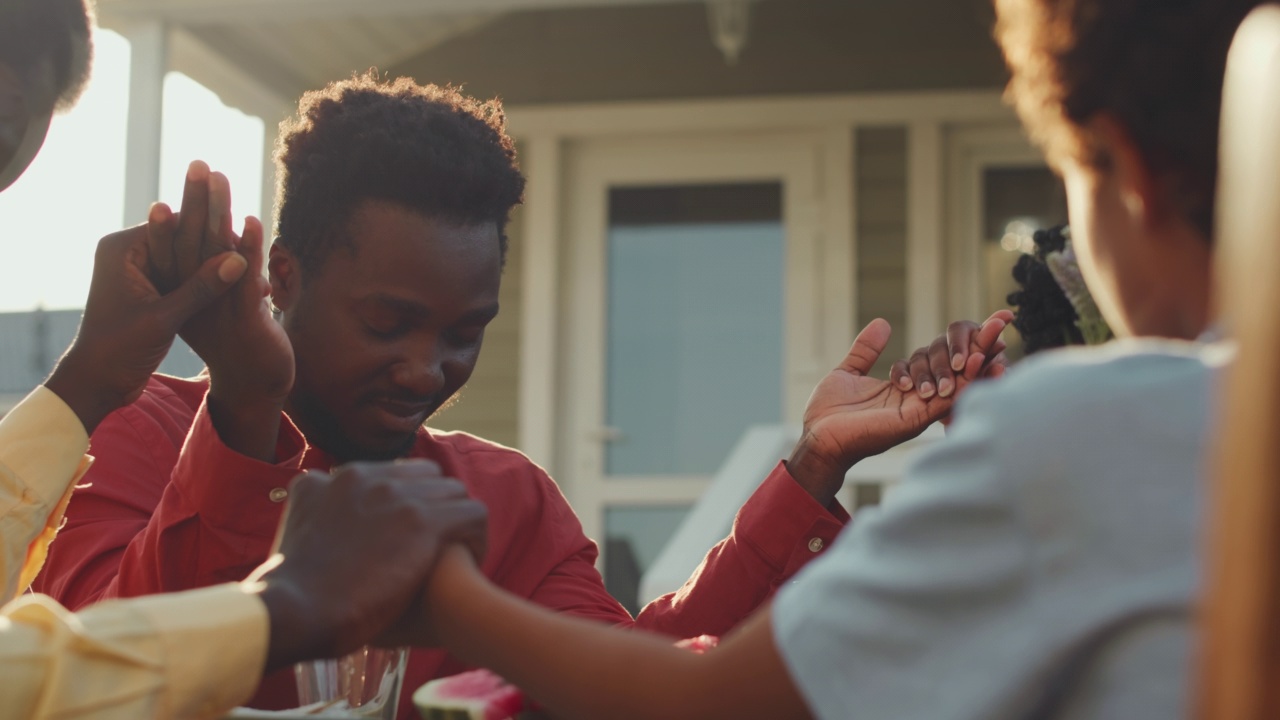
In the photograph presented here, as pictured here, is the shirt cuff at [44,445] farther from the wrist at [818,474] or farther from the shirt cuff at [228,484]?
the wrist at [818,474]

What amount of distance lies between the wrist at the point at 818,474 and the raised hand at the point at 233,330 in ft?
2.29

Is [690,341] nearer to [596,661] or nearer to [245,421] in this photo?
[245,421]

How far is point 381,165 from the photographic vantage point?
2211mm

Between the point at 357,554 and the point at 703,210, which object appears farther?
the point at 703,210

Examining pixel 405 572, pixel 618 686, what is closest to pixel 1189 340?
pixel 618 686

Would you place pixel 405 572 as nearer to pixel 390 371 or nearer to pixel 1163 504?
pixel 1163 504

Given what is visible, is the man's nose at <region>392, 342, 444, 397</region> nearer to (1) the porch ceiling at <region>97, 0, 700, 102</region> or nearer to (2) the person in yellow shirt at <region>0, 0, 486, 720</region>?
(2) the person in yellow shirt at <region>0, 0, 486, 720</region>

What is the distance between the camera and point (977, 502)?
0.94 metres

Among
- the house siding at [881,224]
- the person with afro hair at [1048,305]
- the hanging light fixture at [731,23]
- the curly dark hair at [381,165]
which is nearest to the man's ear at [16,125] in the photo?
the curly dark hair at [381,165]

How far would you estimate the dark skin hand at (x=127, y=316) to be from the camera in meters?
1.60

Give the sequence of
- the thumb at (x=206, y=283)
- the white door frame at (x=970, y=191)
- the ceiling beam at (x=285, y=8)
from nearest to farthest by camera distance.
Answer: the thumb at (x=206, y=283) → the ceiling beam at (x=285, y=8) → the white door frame at (x=970, y=191)

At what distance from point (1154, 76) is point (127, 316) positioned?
113cm

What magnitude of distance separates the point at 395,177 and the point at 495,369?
475cm

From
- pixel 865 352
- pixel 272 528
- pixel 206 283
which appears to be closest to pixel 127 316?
pixel 206 283
